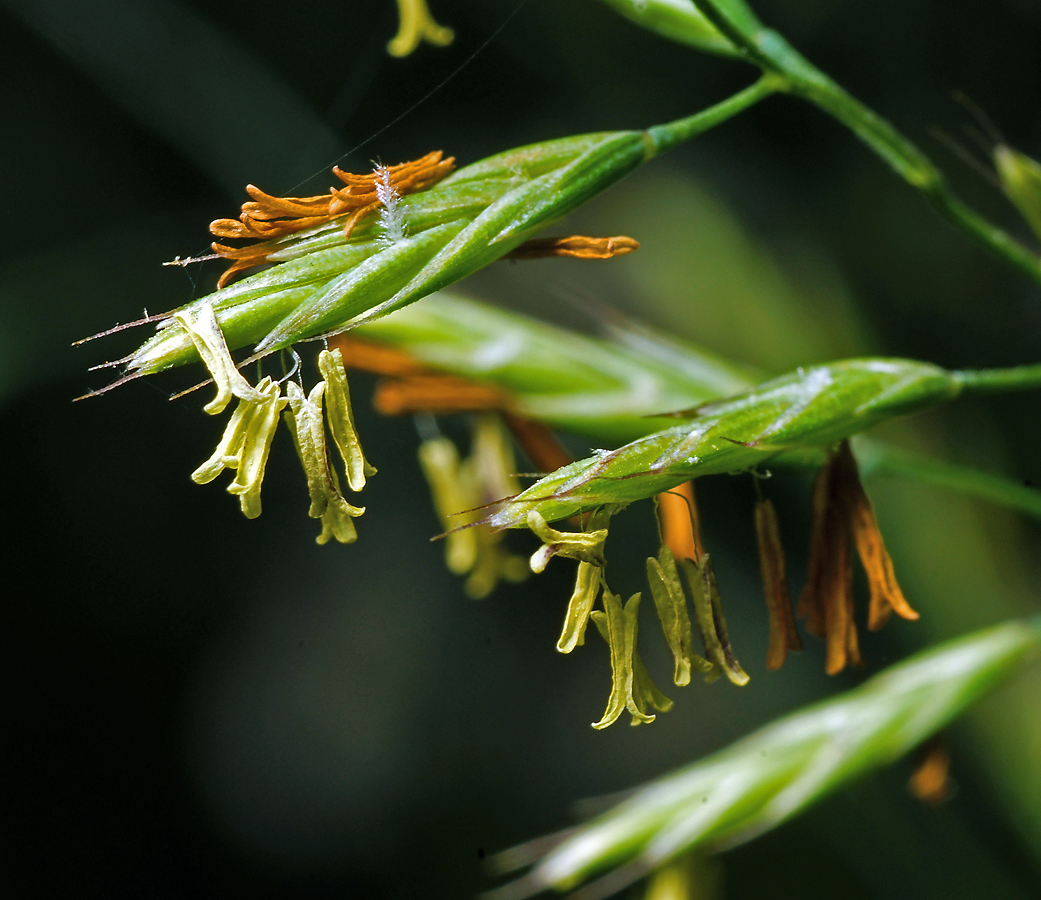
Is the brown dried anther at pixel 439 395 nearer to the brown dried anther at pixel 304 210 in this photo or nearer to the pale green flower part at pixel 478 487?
the pale green flower part at pixel 478 487

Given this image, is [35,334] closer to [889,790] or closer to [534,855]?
[534,855]

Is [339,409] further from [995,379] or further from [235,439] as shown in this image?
[995,379]

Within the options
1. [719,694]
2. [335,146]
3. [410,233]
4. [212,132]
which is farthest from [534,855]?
[212,132]

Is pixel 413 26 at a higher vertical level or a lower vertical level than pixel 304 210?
higher

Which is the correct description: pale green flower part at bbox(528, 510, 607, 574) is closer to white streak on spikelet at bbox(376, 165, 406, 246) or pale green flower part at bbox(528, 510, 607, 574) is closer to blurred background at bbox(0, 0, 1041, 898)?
white streak on spikelet at bbox(376, 165, 406, 246)

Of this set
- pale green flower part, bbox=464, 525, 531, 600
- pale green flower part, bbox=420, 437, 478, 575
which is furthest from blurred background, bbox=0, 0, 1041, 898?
pale green flower part, bbox=464, 525, 531, 600

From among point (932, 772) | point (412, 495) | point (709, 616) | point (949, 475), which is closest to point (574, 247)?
point (709, 616)
